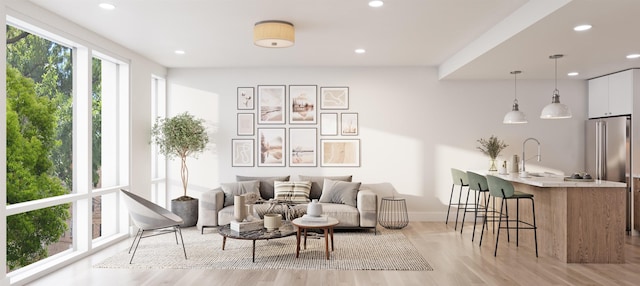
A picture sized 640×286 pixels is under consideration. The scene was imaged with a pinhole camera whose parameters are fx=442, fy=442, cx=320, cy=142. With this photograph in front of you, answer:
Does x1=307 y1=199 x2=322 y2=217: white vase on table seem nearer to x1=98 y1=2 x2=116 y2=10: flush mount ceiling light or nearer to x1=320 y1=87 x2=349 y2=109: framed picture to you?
x1=320 y1=87 x2=349 y2=109: framed picture

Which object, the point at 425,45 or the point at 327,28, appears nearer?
the point at 327,28

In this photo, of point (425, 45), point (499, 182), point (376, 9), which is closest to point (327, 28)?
point (376, 9)

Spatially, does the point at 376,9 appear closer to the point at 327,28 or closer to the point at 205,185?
the point at 327,28

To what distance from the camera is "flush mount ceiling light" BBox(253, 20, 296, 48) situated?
447 cm

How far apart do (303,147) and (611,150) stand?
180 inches

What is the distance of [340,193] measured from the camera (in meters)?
6.39

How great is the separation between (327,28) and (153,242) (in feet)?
11.1

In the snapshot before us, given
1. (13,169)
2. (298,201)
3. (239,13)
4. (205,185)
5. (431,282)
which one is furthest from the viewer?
(205,185)

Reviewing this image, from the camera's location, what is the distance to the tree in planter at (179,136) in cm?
654

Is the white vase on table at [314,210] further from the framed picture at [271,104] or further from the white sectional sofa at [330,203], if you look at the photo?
the framed picture at [271,104]

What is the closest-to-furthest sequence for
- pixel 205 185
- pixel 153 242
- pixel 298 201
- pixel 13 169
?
1. pixel 13 169
2. pixel 153 242
3. pixel 298 201
4. pixel 205 185

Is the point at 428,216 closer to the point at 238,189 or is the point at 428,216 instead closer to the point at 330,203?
the point at 330,203

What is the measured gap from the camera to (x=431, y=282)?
13.0 ft

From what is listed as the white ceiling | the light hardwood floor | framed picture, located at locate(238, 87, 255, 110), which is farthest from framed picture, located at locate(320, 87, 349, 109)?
the light hardwood floor
